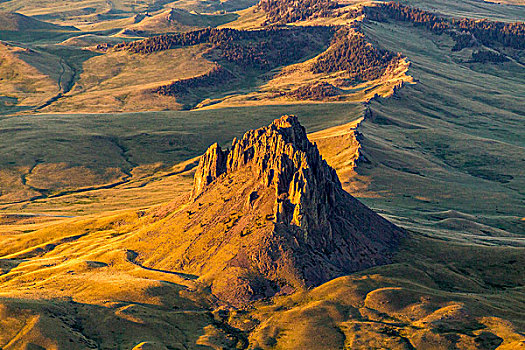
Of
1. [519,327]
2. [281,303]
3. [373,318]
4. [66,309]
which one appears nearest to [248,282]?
[281,303]

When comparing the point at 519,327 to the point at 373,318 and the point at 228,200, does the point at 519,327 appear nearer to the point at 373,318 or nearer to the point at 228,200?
the point at 373,318

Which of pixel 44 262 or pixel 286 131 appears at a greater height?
pixel 286 131

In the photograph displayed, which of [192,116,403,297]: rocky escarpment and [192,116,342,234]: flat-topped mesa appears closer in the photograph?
[192,116,403,297]: rocky escarpment

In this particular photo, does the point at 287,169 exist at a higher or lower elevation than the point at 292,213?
higher

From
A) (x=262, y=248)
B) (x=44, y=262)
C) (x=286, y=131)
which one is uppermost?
(x=286, y=131)

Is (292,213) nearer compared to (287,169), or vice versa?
(292,213)

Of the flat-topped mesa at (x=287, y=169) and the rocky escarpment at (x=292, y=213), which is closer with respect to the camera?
the rocky escarpment at (x=292, y=213)
